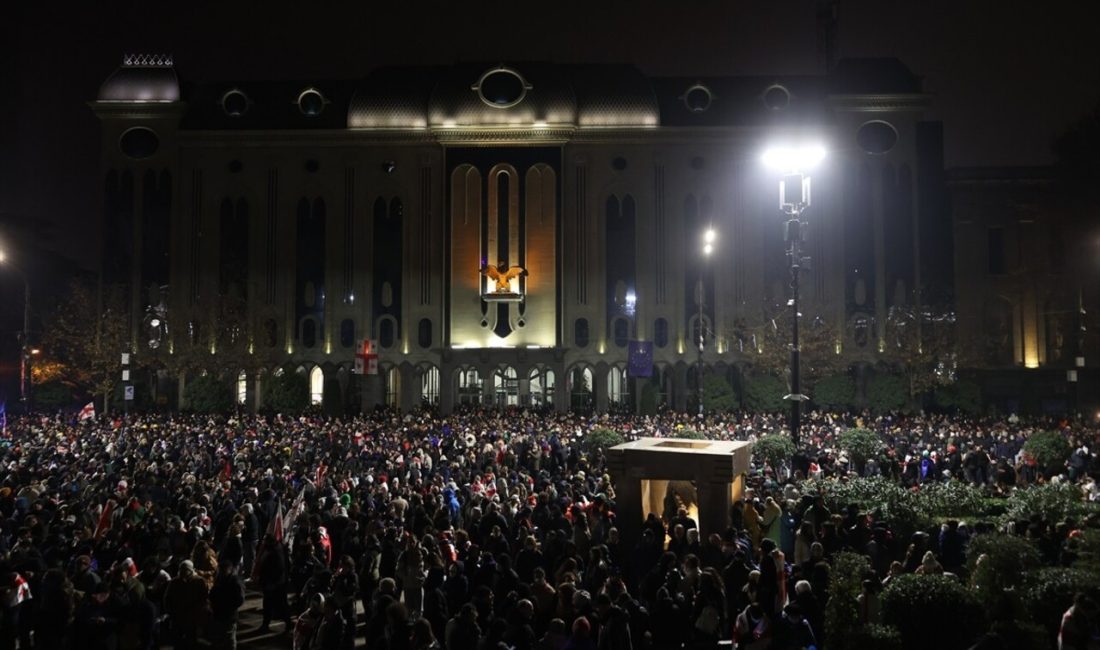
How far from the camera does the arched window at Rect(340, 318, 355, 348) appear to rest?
52.2m

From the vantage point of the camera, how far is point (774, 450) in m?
21.5

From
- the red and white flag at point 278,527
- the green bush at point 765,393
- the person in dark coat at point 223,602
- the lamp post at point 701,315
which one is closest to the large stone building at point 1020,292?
the green bush at point 765,393

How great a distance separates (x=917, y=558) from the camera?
36.4ft

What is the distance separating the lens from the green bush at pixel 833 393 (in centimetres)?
4656

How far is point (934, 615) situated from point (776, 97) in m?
48.7

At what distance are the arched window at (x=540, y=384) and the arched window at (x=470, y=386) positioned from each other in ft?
10.6

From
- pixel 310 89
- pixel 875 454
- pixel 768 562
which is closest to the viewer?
pixel 768 562

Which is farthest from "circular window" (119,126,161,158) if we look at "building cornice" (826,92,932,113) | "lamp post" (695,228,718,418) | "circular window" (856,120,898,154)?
"circular window" (856,120,898,154)

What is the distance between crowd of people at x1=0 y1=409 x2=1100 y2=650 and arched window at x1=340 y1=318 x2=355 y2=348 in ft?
91.6

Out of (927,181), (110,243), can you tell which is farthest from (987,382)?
(110,243)

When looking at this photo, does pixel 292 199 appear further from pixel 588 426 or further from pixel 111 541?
pixel 111 541

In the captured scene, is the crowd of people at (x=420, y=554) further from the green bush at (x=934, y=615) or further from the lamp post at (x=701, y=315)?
the lamp post at (x=701, y=315)

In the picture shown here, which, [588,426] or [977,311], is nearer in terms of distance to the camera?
[588,426]

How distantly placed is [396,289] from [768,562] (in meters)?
44.2
